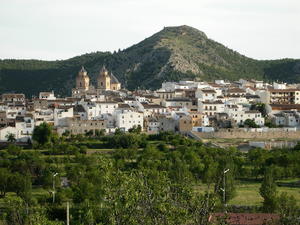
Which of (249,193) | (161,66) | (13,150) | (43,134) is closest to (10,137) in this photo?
(43,134)

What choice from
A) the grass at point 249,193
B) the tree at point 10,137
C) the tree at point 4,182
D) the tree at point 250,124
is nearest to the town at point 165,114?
the tree at point 250,124

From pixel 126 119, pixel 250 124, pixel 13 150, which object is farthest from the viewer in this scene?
pixel 250 124

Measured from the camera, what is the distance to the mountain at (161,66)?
96938 mm

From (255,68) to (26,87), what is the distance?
38160 millimetres

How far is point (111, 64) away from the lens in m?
109

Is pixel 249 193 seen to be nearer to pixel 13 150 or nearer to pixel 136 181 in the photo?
pixel 13 150

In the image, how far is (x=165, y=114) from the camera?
5997 cm

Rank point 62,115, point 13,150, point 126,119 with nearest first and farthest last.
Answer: point 13,150
point 62,115
point 126,119

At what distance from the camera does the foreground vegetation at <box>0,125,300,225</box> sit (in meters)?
14.5

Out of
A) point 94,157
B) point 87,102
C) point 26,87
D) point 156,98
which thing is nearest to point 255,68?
point 26,87

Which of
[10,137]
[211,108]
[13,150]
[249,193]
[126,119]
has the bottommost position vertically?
[249,193]

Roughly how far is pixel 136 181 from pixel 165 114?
4514cm

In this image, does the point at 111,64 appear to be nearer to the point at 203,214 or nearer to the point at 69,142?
the point at 69,142

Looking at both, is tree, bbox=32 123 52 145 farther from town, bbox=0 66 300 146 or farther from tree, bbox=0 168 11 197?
tree, bbox=0 168 11 197
